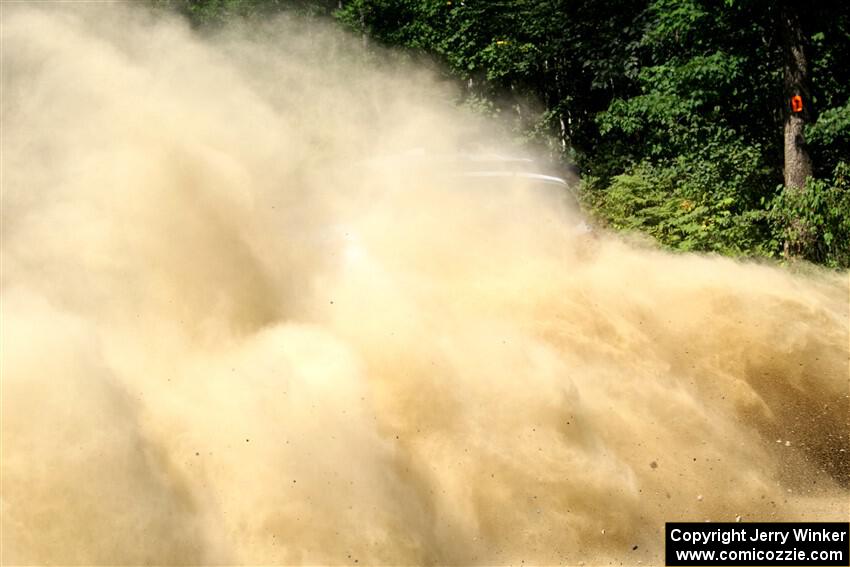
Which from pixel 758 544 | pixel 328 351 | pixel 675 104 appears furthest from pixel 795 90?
pixel 328 351

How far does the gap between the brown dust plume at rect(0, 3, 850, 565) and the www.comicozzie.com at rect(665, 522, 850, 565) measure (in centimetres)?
A: 13

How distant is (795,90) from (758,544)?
664 centimetres

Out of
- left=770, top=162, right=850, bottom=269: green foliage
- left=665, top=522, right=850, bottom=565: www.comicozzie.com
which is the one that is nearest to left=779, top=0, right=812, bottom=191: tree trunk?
left=770, top=162, right=850, bottom=269: green foliage

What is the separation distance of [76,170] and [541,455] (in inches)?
173

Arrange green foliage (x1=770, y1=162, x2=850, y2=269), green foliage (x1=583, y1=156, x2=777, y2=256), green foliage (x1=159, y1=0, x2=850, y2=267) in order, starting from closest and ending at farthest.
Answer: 1. green foliage (x1=770, y1=162, x2=850, y2=269)
2. green foliage (x1=159, y1=0, x2=850, y2=267)
3. green foliage (x1=583, y1=156, x2=777, y2=256)

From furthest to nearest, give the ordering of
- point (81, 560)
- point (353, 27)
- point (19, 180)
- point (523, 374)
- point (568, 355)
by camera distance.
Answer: point (353, 27)
point (19, 180)
point (568, 355)
point (523, 374)
point (81, 560)

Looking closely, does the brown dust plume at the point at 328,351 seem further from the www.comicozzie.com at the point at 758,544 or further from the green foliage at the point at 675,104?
the green foliage at the point at 675,104

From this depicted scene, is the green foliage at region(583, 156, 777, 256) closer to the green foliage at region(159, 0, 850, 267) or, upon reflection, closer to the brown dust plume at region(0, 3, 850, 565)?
the green foliage at region(159, 0, 850, 267)

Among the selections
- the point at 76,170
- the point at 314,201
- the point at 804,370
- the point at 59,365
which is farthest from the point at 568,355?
the point at 76,170

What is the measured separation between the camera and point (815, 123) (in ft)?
31.7

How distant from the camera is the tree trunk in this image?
9617mm

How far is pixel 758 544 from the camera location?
15.4 feet

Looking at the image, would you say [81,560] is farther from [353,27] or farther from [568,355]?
[353,27]

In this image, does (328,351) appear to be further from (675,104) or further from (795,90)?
(795,90)
